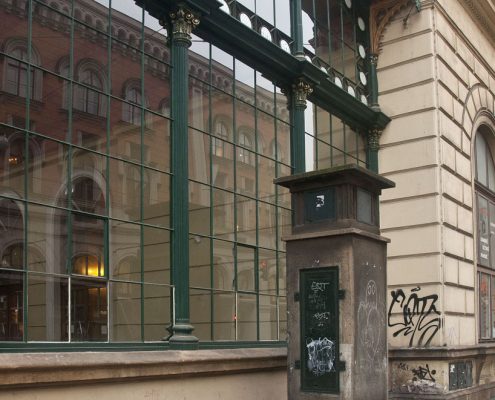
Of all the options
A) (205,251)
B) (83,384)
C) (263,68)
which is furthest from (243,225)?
(83,384)

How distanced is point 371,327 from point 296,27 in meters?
7.07

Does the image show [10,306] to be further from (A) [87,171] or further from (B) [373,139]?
(B) [373,139]

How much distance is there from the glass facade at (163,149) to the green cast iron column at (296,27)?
9 centimetres

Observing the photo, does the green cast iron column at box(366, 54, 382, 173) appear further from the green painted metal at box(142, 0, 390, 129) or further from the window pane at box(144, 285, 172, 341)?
the window pane at box(144, 285, 172, 341)

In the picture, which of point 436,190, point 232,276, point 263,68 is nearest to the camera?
point 232,276

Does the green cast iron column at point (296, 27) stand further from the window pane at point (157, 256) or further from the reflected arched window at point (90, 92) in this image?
the window pane at point (157, 256)

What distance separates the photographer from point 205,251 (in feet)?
42.5

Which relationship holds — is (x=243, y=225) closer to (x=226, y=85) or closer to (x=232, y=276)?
(x=232, y=276)

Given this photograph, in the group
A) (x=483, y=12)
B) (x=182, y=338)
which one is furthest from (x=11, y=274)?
(x=483, y=12)

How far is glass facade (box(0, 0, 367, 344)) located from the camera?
37.1 feet

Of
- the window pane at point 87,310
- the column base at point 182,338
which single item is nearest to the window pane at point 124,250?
the window pane at point 87,310

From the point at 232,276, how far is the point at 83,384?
4.59 meters

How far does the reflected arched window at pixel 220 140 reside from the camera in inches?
508

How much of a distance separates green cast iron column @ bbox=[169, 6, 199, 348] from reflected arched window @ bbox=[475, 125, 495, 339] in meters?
10.6
